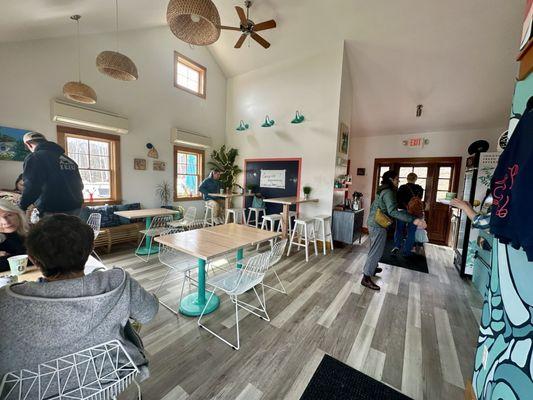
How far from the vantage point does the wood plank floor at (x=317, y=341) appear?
157 cm

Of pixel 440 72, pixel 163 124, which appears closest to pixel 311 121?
pixel 440 72

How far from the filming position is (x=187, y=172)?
5777 mm

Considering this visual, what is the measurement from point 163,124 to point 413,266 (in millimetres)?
5770

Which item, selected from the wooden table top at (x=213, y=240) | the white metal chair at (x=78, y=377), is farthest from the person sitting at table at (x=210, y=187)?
the white metal chair at (x=78, y=377)

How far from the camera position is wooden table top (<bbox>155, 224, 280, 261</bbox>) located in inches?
80.1

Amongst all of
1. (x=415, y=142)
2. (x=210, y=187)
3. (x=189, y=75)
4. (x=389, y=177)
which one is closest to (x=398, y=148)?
(x=415, y=142)

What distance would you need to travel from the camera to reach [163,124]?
5.02 metres

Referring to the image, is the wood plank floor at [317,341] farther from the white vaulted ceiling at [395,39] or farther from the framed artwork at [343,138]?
the white vaulted ceiling at [395,39]

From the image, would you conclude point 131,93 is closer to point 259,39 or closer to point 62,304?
point 259,39

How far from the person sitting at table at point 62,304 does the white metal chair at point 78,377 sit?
1.4 inches

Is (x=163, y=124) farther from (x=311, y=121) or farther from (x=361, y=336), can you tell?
(x=361, y=336)

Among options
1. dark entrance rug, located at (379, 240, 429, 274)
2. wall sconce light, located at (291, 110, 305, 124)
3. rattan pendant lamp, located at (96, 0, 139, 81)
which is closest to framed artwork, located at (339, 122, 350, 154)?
wall sconce light, located at (291, 110, 305, 124)

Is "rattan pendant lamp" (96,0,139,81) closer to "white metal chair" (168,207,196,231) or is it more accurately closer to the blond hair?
the blond hair

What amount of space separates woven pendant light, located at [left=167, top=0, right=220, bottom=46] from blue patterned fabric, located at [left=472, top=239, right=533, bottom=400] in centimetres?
260
